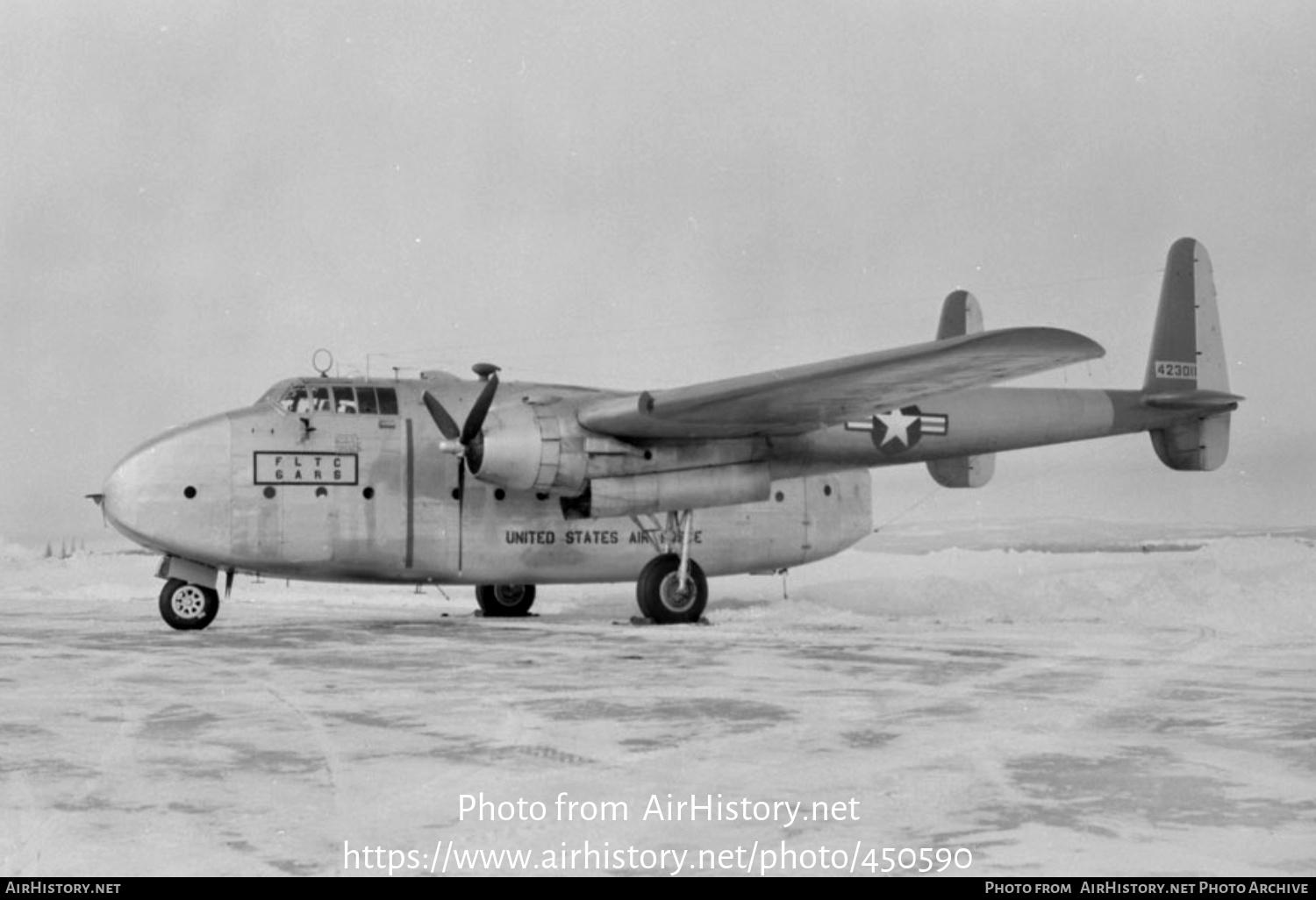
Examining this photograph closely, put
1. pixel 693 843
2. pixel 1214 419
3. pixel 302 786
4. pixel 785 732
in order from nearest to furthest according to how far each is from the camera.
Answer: pixel 693 843 → pixel 302 786 → pixel 785 732 → pixel 1214 419

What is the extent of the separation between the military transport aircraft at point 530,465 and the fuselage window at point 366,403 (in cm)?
2

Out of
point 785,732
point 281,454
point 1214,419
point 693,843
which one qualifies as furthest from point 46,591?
point 693,843

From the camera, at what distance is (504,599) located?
Result: 1873 cm

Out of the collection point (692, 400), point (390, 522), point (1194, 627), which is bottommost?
point (1194, 627)

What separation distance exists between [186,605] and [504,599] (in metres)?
4.94

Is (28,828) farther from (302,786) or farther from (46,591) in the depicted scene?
(46,591)

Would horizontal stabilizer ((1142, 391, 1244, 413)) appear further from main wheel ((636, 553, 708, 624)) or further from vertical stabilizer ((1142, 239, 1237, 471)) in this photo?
main wheel ((636, 553, 708, 624))

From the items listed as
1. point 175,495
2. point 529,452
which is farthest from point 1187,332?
point 175,495

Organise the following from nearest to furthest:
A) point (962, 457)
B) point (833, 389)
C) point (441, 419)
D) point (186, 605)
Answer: point (833, 389)
point (186, 605)
point (441, 419)
point (962, 457)

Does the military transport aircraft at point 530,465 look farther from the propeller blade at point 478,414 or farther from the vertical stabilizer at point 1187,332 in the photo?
the vertical stabilizer at point 1187,332

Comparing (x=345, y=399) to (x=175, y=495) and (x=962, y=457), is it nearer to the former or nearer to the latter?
(x=175, y=495)

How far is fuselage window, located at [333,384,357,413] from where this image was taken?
15773 mm
